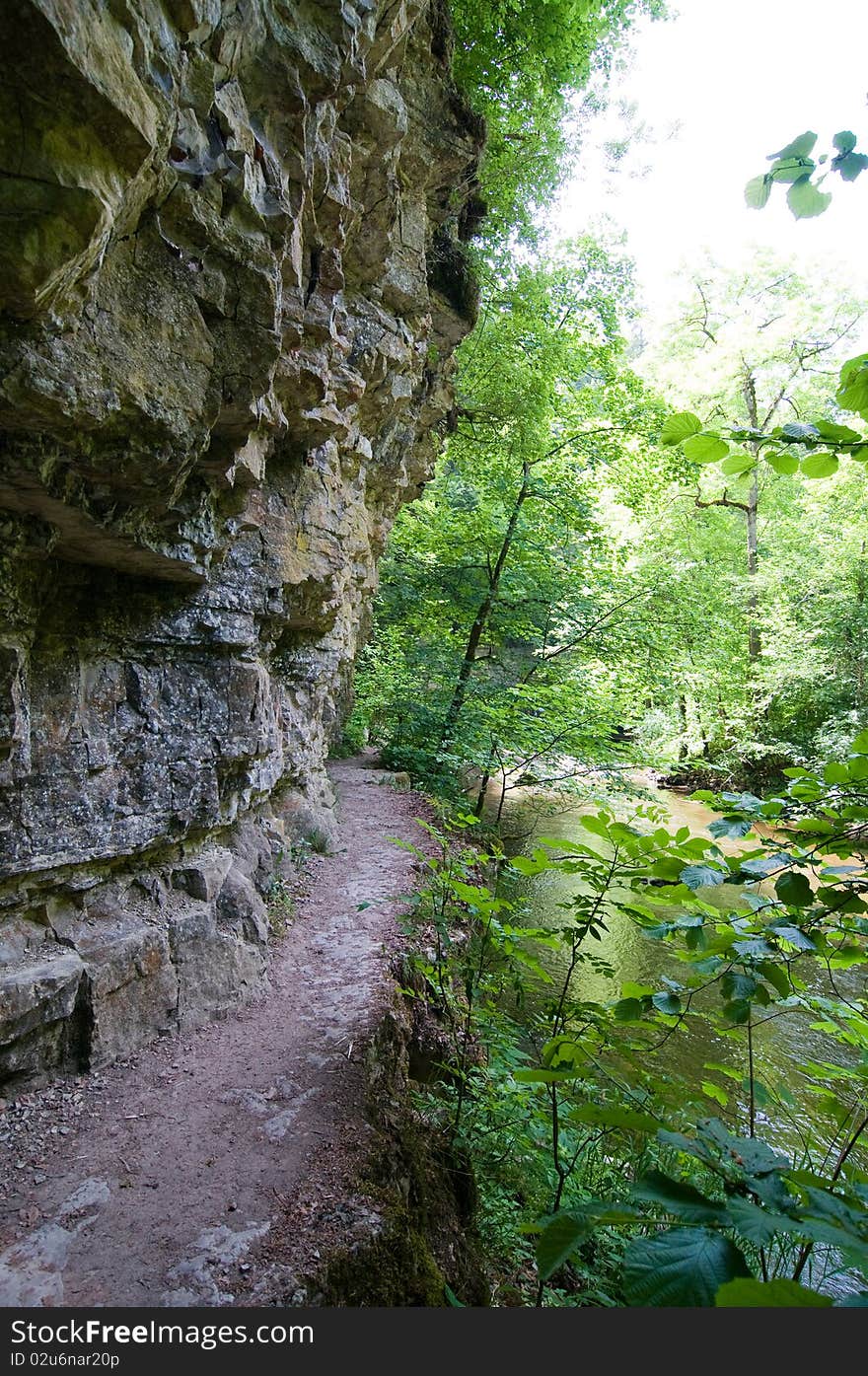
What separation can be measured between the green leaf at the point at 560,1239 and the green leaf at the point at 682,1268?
106 millimetres

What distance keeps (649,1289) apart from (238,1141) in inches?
121

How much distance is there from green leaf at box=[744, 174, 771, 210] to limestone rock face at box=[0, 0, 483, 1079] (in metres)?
1.98

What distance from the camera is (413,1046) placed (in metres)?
4.82

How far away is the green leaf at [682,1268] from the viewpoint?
1032mm

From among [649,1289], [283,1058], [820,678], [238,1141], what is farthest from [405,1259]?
[820,678]

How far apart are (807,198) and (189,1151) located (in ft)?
14.7

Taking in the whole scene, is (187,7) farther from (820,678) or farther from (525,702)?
(820,678)

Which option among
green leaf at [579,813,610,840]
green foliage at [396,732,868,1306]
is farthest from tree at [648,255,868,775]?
green leaf at [579,813,610,840]

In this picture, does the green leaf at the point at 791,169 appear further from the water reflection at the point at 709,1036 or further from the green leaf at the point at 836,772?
the water reflection at the point at 709,1036

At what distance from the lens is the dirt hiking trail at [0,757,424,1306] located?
2.62m

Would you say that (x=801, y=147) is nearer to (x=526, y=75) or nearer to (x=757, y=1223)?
(x=757, y=1223)

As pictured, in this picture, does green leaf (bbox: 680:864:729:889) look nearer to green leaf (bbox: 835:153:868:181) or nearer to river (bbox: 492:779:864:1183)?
river (bbox: 492:779:864:1183)

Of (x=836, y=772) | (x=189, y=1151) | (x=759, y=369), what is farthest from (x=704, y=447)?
(x=759, y=369)

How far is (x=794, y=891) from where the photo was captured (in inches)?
60.7
